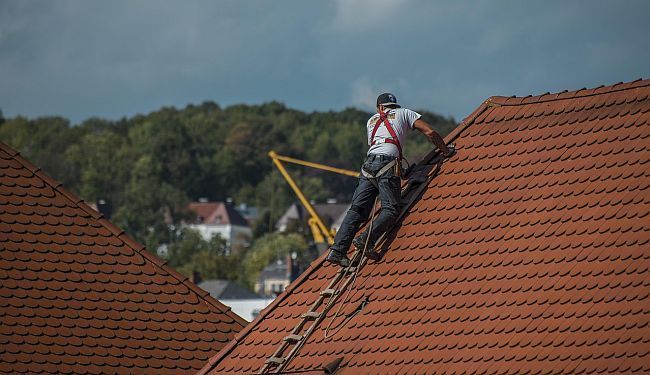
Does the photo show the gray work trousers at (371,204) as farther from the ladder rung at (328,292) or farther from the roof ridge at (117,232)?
the roof ridge at (117,232)

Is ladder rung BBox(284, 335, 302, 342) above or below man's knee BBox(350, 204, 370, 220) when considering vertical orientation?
below

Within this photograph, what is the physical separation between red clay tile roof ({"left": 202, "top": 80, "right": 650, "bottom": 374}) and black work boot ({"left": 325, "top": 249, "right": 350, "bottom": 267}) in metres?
0.24

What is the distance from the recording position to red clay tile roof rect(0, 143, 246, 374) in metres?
17.8

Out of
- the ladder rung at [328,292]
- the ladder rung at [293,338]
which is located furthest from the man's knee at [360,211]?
the ladder rung at [293,338]

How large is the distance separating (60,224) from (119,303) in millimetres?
1370

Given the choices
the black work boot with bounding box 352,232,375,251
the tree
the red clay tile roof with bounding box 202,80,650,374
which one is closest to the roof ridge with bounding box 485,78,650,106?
the red clay tile roof with bounding box 202,80,650,374

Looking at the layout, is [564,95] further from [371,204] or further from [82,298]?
[82,298]

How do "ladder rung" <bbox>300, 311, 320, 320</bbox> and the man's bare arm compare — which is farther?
the man's bare arm

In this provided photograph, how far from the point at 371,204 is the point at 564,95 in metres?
2.63

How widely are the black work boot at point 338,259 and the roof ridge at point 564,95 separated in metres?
2.65

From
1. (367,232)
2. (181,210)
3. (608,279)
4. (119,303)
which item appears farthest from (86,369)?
(181,210)

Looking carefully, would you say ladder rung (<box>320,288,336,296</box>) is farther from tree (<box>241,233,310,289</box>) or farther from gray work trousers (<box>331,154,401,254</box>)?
tree (<box>241,233,310,289</box>)

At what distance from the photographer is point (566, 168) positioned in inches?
637

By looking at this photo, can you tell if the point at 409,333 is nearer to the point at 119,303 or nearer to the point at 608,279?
the point at 608,279
